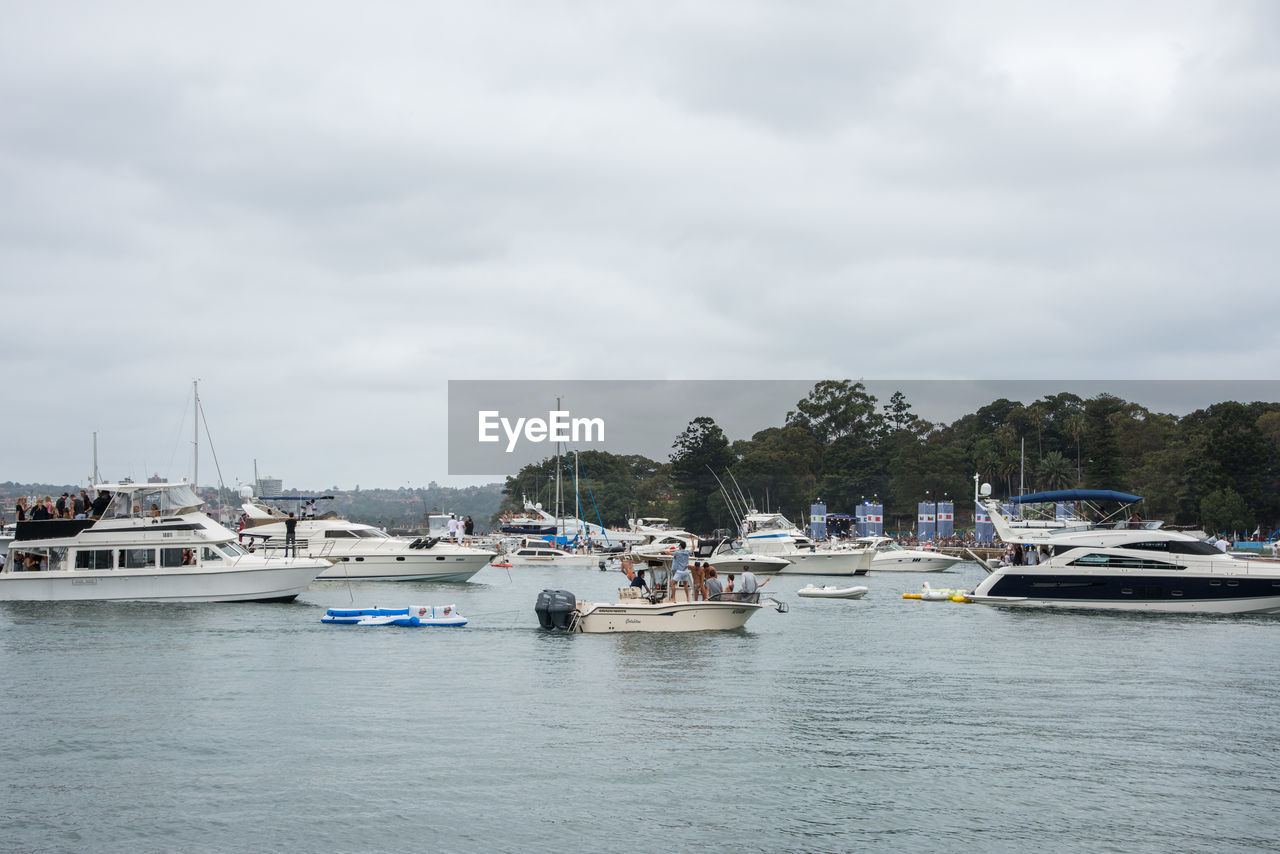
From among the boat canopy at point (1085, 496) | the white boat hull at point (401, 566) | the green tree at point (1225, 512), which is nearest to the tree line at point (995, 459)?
the green tree at point (1225, 512)

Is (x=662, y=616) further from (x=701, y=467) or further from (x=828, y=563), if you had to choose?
(x=701, y=467)

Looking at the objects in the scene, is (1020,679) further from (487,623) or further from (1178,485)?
(1178,485)

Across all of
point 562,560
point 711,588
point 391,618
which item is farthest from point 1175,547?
point 562,560

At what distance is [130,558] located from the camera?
1919 inches

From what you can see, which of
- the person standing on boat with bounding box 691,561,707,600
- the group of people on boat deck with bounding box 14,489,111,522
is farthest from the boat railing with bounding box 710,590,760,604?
the group of people on boat deck with bounding box 14,489,111,522

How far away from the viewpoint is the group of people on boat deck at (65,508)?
49281mm

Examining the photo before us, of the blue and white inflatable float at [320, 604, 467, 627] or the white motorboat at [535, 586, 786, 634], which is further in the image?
the blue and white inflatable float at [320, 604, 467, 627]

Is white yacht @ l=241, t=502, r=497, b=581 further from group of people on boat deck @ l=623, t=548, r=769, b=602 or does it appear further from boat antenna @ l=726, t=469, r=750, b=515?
boat antenna @ l=726, t=469, r=750, b=515

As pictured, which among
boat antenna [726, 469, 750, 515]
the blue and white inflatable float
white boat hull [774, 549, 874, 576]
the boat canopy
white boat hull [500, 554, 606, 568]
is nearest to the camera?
the blue and white inflatable float

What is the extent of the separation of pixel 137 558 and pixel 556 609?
20768 millimetres

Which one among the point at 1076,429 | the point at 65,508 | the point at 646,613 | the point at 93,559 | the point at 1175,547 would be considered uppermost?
the point at 1076,429

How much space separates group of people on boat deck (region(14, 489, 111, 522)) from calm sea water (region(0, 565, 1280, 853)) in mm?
10419

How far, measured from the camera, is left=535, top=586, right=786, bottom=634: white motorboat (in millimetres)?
37406

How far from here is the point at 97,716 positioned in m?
25.0
